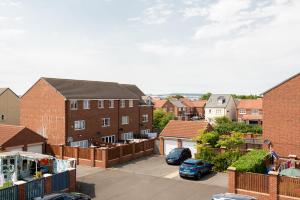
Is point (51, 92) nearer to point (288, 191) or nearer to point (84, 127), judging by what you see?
point (84, 127)

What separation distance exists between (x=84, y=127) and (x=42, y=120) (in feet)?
17.5

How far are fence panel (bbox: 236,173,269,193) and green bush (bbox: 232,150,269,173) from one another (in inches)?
21.3

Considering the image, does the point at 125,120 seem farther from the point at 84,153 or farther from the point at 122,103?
the point at 84,153

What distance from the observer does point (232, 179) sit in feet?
72.1

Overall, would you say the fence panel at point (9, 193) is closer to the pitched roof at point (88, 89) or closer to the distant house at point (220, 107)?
the pitched roof at point (88, 89)

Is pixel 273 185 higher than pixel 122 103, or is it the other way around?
pixel 122 103

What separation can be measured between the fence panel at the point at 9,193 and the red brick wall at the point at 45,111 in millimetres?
19414

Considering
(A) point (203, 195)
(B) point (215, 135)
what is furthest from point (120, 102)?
(A) point (203, 195)

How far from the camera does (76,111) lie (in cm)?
3944

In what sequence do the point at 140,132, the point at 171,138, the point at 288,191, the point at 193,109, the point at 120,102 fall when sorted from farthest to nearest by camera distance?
the point at 193,109 → the point at 140,132 → the point at 120,102 → the point at 171,138 → the point at 288,191

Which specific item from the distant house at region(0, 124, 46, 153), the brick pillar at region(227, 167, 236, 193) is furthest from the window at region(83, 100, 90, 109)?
the brick pillar at region(227, 167, 236, 193)

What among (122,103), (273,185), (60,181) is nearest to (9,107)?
(122,103)

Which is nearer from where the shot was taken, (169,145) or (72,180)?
(72,180)

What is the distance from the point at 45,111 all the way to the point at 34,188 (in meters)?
21.5
